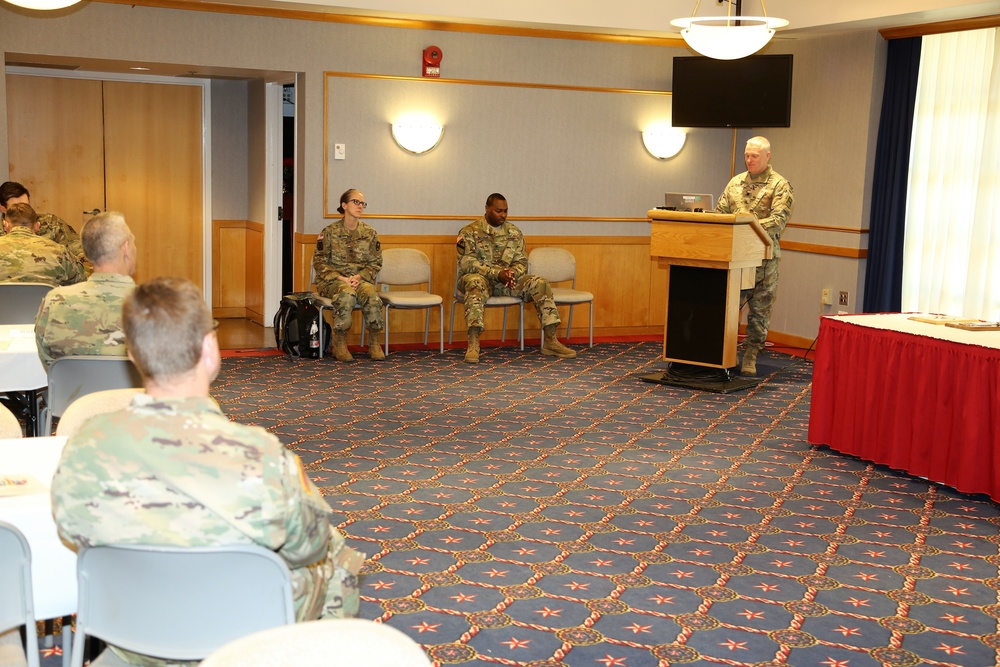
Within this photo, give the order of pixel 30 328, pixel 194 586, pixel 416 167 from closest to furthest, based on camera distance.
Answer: pixel 194 586, pixel 30 328, pixel 416 167

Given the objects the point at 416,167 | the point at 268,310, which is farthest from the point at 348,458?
the point at 268,310

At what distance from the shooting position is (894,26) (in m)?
8.88

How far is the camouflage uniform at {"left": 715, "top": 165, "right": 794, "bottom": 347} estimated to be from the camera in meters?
8.36

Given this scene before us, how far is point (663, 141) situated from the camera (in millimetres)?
10586

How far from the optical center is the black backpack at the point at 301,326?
8.91m

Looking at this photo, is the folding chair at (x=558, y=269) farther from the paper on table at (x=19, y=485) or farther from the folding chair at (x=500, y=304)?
the paper on table at (x=19, y=485)

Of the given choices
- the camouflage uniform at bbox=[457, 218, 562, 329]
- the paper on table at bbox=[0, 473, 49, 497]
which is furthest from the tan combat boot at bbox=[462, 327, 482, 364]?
the paper on table at bbox=[0, 473, 49, 497]

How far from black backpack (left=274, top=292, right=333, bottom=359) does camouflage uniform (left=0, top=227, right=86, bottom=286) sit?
260 cm

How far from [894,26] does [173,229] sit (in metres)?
7.23

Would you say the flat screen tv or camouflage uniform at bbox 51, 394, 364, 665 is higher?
the flat screen tv

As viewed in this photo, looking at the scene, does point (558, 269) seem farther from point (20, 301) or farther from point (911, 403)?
point (20, 301)

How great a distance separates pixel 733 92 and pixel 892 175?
1.55 meters

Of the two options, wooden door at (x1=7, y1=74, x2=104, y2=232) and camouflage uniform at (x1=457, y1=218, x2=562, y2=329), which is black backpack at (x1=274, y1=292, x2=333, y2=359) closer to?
camouflage uniform at (x1=457, y1=218, x2=562, y2=329)

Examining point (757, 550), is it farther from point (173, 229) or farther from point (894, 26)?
point (173, 229)
